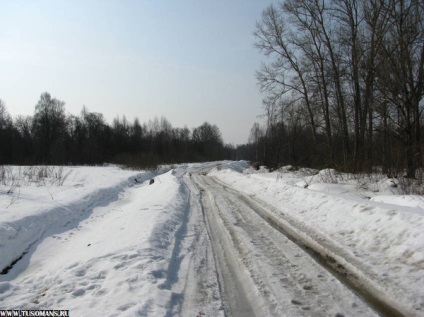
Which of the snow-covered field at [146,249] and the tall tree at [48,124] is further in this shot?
the tall tree at [48,124]

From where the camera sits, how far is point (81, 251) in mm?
6953

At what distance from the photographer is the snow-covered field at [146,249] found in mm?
4520

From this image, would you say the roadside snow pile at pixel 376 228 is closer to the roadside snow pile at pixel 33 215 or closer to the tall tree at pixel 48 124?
the roadside snow pile at pixel 33 215

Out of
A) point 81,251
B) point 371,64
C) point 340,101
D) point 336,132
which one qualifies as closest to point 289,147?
point 336,132

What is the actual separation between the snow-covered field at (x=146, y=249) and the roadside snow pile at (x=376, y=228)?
20mm

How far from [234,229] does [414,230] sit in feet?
13.1

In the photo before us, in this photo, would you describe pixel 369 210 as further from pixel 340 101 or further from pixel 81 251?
pixel 340 101

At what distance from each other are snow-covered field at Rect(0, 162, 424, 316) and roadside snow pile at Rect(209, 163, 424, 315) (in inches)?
0.8

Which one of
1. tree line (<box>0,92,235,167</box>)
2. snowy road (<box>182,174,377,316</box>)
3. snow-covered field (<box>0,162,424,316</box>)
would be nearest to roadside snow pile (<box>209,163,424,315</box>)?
snow-covered field (<box>0,162,424,316</box>)

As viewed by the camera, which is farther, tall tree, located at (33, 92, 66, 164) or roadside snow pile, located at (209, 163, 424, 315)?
tall tree, located at (33, 92, 66, 164)

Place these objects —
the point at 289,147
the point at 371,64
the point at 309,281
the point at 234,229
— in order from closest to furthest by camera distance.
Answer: the point at 309,281 < the point at 234,229 < the point at 371,64 < the point at 289,147

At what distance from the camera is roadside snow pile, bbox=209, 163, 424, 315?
482 centimetres

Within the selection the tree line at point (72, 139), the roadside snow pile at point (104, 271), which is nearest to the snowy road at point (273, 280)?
the roadside snow pile at point (104, 271)

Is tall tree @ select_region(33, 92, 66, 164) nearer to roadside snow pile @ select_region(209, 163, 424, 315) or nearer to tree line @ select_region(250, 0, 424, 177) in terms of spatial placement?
tree line @ select_region(250, 0, 424, 177)
